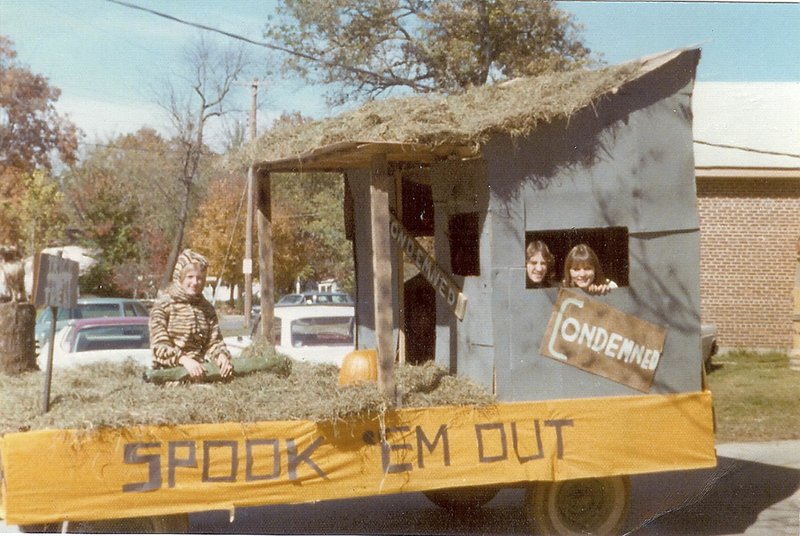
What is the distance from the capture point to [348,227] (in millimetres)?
9031

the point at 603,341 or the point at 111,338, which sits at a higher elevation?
the point at 603,341

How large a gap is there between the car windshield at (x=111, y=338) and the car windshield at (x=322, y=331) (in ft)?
6.75

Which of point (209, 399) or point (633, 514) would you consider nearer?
point (209, 399)

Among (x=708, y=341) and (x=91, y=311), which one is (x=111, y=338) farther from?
(x=708, y=341)

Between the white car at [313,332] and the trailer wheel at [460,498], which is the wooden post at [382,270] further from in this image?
the white car at [313,332]

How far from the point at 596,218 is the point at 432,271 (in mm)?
1390

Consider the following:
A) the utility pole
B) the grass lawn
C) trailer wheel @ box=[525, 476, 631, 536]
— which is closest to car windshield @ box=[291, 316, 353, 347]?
the grass lawn

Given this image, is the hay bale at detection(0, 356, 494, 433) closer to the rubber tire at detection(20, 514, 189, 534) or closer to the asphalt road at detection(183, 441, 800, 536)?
the rubber tire at detection(20, 514, 189, 534)

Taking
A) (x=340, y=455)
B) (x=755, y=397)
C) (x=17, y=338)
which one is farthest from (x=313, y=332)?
(x=755, y=397)

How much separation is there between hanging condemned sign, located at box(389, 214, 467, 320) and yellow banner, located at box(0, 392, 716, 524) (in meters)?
0.96

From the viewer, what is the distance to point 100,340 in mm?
11922

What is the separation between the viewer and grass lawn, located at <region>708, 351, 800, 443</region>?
11.6m

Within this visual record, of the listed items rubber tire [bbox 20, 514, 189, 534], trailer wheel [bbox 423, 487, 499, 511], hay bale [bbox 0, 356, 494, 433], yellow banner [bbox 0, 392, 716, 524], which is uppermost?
hay bale [bbox 0, 356, 494, 433]

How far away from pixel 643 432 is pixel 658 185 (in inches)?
70.5
